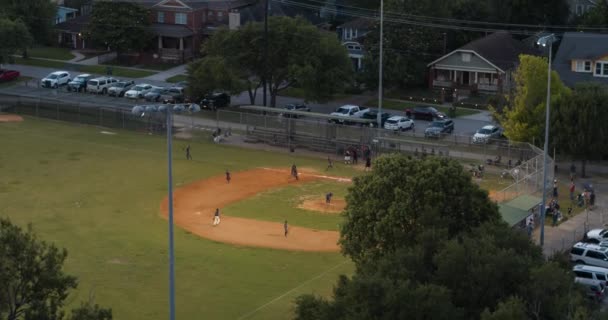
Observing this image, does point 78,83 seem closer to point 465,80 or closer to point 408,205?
point 465,80

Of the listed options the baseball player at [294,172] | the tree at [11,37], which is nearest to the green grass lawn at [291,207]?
the baseball player at [294,172]

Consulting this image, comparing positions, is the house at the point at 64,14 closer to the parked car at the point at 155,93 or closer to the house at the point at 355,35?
A: the parked car at the point at 155,93

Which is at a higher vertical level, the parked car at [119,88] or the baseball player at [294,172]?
the parked car at [119,88]

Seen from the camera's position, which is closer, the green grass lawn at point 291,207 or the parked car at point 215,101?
the green grass lawn at point 291,207

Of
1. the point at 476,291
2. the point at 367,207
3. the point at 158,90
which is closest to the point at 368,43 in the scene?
the point at 158,90

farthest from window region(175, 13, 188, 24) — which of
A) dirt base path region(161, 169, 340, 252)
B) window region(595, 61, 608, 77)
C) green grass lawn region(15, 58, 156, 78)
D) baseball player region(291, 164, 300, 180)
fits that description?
window region(595, 61, 608, 77)

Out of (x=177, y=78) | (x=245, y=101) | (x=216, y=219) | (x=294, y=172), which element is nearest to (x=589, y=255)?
(x=216, y=219)

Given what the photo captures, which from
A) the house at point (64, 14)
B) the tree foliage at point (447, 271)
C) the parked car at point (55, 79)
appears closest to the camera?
the tree foliage at point (447, 271)
